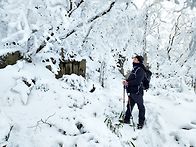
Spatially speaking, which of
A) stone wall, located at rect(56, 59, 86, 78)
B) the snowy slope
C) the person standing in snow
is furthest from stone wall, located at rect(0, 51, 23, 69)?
the person standing in snow

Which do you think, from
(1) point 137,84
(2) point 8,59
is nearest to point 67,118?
(1) point 137,84

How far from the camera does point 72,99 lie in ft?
28.9

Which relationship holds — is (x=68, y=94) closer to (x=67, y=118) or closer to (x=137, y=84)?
(x=67, y=118)

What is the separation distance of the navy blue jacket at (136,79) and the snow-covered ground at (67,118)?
0.93m

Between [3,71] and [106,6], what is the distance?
162 inches

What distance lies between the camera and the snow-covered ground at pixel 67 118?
21.6 feet

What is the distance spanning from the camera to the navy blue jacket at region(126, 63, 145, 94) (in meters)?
8.05

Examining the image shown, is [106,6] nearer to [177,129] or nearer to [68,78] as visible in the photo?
[68,78]

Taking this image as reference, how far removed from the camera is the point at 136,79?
803 centimetres

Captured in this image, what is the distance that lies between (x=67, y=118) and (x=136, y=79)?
1.90 m

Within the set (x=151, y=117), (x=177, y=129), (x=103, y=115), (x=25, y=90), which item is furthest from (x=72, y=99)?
(x=177, y=129)

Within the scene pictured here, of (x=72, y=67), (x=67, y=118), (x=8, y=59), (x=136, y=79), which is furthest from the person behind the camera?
(x=72, y=67)

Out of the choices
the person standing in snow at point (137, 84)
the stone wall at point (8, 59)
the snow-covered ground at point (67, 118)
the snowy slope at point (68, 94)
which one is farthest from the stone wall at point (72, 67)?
the person standing in snow at point (137, 84)

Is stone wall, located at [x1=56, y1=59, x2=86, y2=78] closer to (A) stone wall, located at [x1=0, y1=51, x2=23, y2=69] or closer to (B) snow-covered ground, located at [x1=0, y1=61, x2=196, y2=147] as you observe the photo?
(B) snow-covered ground, located at [x1=0, y1=61, x2=196, y2=147]
